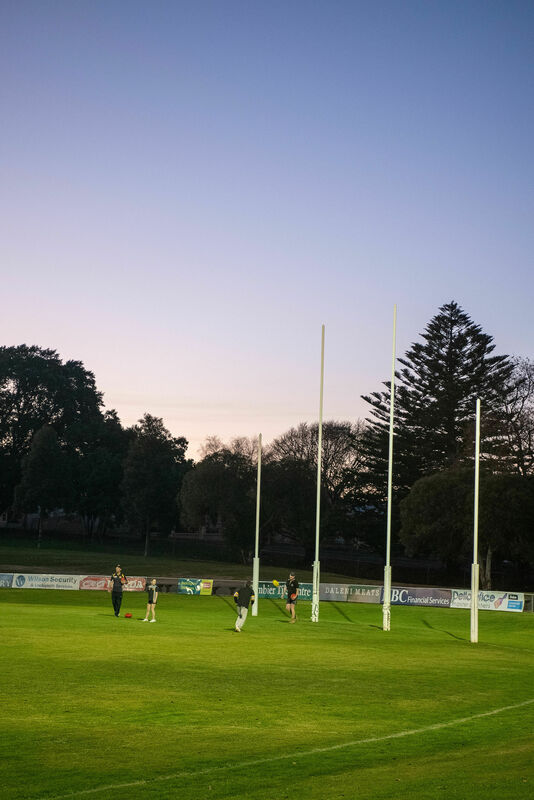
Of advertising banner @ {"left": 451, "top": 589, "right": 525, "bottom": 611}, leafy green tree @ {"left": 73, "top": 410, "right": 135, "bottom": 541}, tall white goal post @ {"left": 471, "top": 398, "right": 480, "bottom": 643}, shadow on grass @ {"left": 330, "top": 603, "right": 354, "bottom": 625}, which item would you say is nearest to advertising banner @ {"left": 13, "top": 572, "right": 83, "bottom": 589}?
shadow on grass @ {"left": 330, "top": 603, "right": 354, "bottom": 625}

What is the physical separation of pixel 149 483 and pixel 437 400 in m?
32.8

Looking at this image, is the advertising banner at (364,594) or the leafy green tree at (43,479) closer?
the advertising banner at (364,594)

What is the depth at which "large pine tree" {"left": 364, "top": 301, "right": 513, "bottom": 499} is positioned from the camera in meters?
91.2

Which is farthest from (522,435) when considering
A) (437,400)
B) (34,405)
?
(34,405)

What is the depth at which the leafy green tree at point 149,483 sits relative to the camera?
97750mm

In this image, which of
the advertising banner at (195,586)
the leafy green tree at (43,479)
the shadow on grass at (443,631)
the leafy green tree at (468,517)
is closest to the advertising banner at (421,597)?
the shadow on grass at (443,631)

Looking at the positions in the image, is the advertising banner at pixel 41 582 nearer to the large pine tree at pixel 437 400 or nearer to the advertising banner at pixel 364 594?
the advertising banner at pixel 364 594

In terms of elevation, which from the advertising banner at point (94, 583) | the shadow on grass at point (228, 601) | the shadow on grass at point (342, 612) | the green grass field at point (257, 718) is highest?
the green grass field at point (257, 718)

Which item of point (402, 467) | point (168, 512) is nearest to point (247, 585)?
point (402, 467)

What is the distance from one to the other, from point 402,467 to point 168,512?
27.1 meters

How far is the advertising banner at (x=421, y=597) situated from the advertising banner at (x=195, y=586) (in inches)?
466

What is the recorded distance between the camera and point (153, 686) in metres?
18.1

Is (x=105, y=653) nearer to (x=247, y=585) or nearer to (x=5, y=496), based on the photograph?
(x=247, y=585)

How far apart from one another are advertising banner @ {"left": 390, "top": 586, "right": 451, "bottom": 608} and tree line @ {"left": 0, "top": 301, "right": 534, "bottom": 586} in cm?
1673
